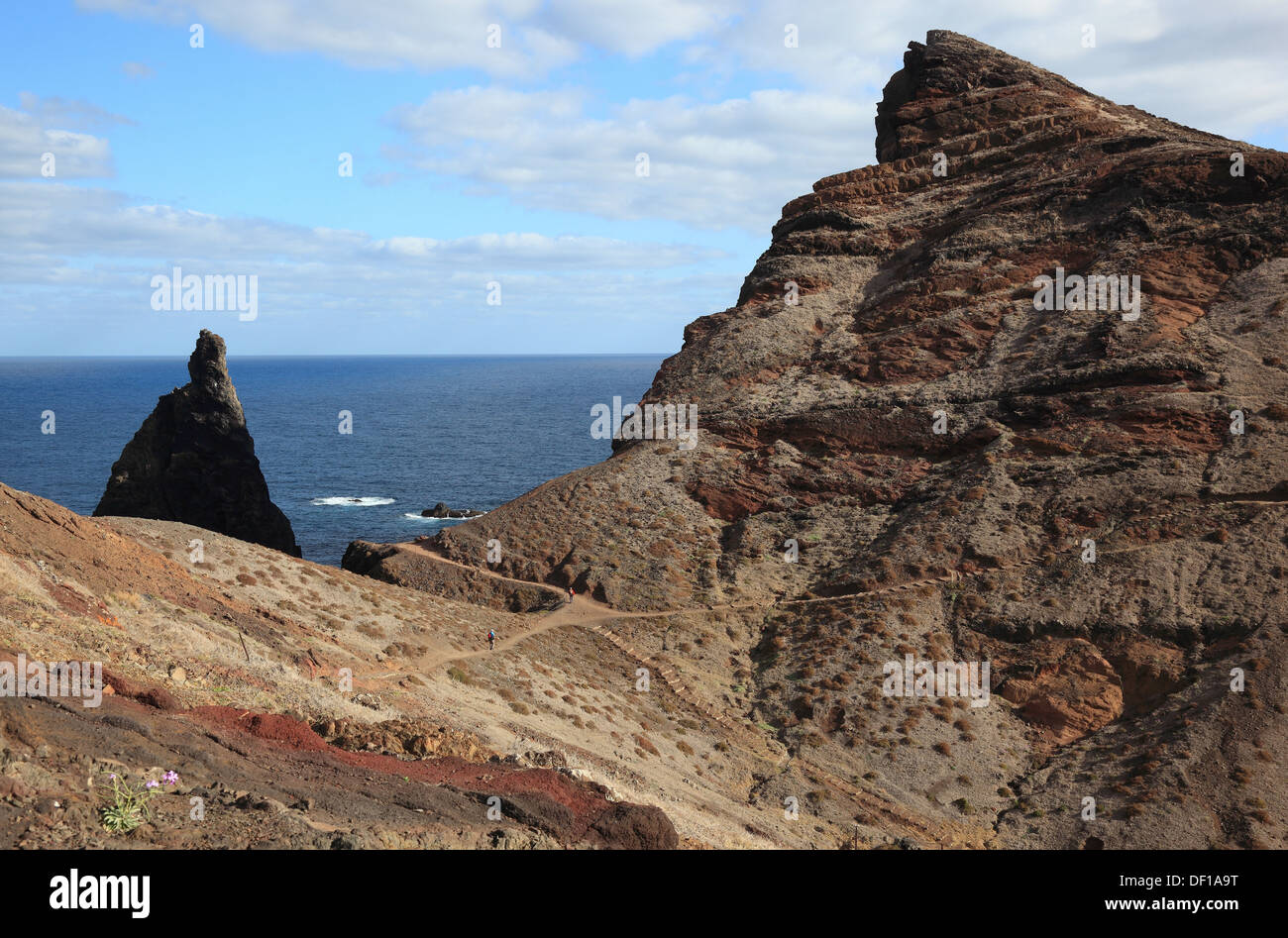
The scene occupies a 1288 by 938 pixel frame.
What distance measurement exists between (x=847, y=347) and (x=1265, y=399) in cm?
2174

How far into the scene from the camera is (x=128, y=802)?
45.9 feet

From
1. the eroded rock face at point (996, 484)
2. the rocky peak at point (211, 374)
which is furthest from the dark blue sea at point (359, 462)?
the eroded rock face at point (996, 484)

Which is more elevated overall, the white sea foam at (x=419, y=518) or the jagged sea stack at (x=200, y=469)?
the jagged sea stack at (x=200, y=469)

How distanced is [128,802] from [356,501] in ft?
290

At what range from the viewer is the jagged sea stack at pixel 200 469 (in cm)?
6631

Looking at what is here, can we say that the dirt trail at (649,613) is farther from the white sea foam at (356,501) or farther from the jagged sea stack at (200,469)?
the white sea foam at (356,501)

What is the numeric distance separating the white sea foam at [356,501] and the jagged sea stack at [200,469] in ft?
95.7

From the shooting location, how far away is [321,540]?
82312 millimetres

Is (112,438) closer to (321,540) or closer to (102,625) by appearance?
(321,540)

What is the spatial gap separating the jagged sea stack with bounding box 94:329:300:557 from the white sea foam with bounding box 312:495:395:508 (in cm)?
2918

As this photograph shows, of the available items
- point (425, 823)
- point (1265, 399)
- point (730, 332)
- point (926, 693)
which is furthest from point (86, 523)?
point (1265, 399)

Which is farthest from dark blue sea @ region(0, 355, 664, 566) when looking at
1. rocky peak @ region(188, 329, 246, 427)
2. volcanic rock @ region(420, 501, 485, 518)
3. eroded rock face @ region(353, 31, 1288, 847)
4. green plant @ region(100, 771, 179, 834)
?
green plant @ region(100, 771, 179, 834)

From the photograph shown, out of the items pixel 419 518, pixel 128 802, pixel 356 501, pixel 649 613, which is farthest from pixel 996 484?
pixel 356 501

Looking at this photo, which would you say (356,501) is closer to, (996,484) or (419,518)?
(419,518)
